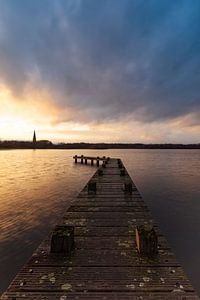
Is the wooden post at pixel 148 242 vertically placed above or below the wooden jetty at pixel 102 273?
above

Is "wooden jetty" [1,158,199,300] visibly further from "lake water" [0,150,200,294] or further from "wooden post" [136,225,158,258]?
"lake water" [0,150,200,294]

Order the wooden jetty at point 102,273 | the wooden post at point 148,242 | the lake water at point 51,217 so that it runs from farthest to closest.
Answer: the lake water at point 51,217 → the wooden post at point 148,242 → the wooden jetty at point 102,273

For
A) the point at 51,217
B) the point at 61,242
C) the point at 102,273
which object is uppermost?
the point at 61,242

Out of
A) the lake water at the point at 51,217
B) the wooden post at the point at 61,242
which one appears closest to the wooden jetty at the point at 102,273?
the wooden post at the point at 61,242

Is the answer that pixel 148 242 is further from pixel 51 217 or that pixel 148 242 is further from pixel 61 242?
pixel 51 217

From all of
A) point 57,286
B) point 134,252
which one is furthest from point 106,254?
point 57,286

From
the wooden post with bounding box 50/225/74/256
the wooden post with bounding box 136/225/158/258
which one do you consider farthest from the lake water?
the wooden post with bounding box 136/225/158/258

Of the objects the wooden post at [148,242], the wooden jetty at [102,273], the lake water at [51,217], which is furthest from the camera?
the lake water at [51,217]

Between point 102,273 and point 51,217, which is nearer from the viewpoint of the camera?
point 102,273

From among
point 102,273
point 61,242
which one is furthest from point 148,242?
point 61,242

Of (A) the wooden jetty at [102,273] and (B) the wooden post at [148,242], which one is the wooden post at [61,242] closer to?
(A) the wooden jetty at [102,273]

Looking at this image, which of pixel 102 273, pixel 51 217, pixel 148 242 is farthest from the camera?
pixel 51 217

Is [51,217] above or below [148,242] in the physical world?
below

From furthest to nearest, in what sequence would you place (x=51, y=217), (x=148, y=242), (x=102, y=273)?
(x=51, y=217)
(x=148, y=242)
(x=102, y=273)
